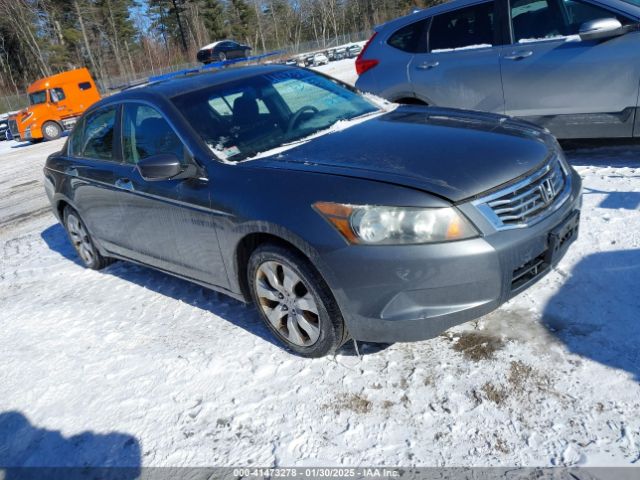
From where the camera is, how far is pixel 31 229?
740 cm

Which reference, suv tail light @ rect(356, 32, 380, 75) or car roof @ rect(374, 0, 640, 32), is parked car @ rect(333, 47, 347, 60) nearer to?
suv tail light @ rect(356, 32, 380, 75)

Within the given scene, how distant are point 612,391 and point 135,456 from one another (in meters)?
2.31

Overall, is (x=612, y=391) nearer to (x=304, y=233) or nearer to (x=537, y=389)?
(x=537, y=389)

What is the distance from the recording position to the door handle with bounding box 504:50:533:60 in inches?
215

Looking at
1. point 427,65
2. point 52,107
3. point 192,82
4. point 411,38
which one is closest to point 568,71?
point 427,65

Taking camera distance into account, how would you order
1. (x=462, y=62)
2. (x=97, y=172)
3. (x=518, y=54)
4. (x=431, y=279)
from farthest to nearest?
1. (x=462, y=62)
2. (x=518, y=54)
3. (x=97, y=172)
4. (x=431, y=279)

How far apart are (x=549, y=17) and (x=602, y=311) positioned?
Answer: 3.40 m

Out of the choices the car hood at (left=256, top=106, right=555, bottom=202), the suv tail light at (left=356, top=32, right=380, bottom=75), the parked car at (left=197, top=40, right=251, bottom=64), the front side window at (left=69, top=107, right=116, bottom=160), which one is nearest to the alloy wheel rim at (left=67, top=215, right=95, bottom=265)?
the front side window at (left=69, top=107, right=116, bottom=160)

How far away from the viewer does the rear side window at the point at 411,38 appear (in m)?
6.23

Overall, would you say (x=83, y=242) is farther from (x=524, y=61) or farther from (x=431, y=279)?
(x=524, y=61)

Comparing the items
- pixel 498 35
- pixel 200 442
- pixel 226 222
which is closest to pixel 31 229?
pixel 226 222

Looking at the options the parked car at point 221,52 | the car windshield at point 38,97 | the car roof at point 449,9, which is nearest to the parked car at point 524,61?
the car roof at point 449,9

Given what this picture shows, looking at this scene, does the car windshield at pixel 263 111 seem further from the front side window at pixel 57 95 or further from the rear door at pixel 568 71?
the front side window at pixel 57 95

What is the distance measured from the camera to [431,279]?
8.73ft
